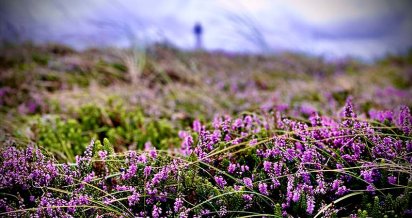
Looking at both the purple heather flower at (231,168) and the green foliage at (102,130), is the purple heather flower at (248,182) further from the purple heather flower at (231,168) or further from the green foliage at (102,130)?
the green foliage at (102,130)

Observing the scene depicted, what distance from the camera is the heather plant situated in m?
1.82

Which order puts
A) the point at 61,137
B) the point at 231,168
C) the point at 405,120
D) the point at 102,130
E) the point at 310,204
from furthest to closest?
the point at 102,130, the point at 61,137, the point at 405,120, the point at 231,168, the point at 310,204

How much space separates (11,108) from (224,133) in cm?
388

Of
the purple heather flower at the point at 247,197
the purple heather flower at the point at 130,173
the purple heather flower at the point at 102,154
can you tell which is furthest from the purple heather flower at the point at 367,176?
the purple heather flower at the point at 102,154

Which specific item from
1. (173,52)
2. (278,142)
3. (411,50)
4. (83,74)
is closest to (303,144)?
(278,142)

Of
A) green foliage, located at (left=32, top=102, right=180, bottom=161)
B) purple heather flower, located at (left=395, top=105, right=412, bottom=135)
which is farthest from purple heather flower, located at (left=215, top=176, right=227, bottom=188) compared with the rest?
green foliage, located at (left=32, top=102, right=180, bottom=161)

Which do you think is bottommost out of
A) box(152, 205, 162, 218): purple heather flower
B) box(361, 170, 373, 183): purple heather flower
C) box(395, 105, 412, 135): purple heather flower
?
box(152, 205, 162, 218): purple heather flower

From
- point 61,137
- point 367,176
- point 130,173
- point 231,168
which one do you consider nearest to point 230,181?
point 231,168

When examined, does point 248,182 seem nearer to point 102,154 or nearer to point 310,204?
point 310,204

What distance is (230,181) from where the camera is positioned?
2102 millimetres

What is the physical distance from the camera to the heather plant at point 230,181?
1.82m

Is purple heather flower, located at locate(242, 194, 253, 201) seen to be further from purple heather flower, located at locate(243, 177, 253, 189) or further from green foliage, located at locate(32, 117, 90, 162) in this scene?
green foliage, located at locate(32, 117, 90, 162)

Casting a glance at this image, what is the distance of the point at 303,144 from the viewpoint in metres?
2.21

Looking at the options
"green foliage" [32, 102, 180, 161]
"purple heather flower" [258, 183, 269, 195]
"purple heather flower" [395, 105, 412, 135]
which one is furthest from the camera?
"green foliage" [32, 102, 180, 161]
